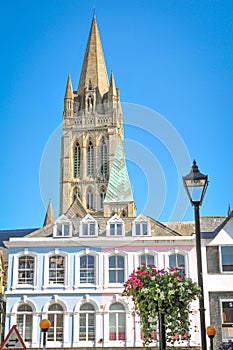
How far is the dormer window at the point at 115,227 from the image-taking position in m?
35.6

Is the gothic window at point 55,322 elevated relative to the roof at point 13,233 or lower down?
lower down

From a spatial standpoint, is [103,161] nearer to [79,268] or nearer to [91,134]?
[91,134]

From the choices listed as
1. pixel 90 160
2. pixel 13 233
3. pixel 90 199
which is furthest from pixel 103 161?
pixel 13 233

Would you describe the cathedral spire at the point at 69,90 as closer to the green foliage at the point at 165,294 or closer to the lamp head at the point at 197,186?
the green foliage at the point at 165,294

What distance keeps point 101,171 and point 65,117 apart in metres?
12.9

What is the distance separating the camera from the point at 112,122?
9088 centimetres

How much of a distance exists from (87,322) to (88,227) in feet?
21.0

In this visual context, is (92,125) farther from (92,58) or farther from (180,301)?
(180,301)

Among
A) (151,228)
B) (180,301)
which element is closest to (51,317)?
(151,228)

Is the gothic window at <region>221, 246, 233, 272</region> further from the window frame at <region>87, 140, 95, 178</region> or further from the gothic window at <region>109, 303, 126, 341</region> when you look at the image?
the window frame at <region>87, 140, 95, 178</region>

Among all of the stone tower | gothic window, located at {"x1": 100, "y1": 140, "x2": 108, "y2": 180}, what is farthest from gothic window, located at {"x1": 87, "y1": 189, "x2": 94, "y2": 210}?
gothic window, located at {"x1": 100, "y1": 140, "x2": 108, "y2": 180}

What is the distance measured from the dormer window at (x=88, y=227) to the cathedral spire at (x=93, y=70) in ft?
211

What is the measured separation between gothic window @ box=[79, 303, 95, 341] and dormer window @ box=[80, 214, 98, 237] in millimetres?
4810

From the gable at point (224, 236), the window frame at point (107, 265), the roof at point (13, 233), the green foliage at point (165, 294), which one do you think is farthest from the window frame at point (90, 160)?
the green foliage at point (165, 294)
